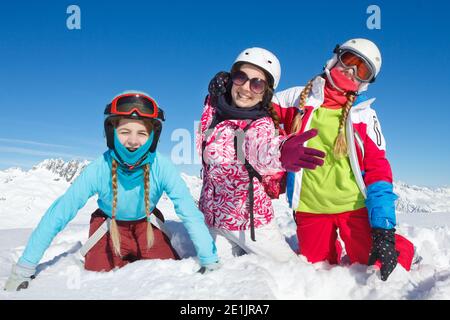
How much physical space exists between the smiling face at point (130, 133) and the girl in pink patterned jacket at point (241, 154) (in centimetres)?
64

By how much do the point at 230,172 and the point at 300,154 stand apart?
51.8 inches

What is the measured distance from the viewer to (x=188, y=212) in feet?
11.1

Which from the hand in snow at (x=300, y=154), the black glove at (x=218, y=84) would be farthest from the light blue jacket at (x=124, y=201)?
the hand in snow at (x=300, y=154)

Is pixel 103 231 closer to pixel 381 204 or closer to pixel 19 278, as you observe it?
pixel 19 278

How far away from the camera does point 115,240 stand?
11.6ft

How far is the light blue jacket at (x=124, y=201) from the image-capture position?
3158 mm

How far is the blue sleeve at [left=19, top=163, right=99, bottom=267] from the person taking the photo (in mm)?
3092

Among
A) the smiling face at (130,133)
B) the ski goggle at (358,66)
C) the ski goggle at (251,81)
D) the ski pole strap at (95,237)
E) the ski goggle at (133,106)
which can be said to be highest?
the ski goggle at (358,66)

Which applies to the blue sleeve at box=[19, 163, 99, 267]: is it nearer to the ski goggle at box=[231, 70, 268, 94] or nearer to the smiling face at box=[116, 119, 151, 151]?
the smiling face at box=[116, 119, 151, 151]

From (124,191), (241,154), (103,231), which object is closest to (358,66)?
(241,154)

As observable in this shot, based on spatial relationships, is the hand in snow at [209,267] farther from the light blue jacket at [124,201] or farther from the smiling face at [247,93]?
the smiling face at [247,93]
